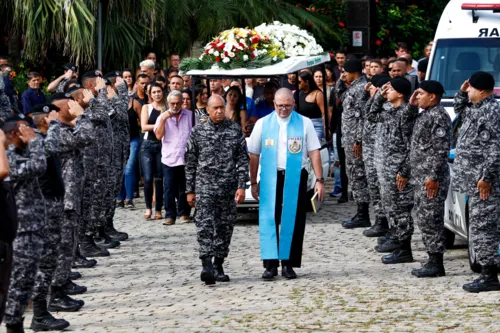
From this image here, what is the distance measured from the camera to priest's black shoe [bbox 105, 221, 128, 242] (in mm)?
15391

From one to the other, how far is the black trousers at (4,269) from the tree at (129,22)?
1380 cm

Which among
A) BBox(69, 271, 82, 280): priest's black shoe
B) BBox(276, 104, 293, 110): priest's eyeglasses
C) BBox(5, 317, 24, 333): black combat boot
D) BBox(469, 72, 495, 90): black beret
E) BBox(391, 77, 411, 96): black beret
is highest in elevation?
BBox(469, 72, 495, 90): black beret

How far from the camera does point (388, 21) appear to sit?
1201 inches

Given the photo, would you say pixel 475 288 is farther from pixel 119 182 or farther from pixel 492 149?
pixel 119 182

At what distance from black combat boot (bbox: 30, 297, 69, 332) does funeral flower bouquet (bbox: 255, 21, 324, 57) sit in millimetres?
7379

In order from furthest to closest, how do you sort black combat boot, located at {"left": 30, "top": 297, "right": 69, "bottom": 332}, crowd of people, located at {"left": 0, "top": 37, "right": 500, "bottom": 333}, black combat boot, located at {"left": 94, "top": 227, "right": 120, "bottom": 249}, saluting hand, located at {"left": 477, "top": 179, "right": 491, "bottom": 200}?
black combat boot, located at {"left": 94, "top": 227, "right": 120, "bottom": 249}, saluting hand, located at {"left": 477, "top": 179, "right": 491, "bottom": 200}, black combat boot, located at {"left": 30, "top": 297, "right": 69, "bottom": 332}, crowd of people, located at {"left": 0, "top": 37, "right": 500, "bottom": 333}

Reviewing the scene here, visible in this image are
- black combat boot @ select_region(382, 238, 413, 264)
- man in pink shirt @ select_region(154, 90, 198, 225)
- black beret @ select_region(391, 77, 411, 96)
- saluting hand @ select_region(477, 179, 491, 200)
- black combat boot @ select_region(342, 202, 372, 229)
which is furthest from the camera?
man in pink shirt @ select_region(154, 90, 198, 225)

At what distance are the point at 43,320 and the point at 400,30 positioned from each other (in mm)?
21699

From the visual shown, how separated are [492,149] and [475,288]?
50.0 inches

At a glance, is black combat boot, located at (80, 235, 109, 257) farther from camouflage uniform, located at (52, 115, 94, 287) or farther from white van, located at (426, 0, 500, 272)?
white van, located at (426, 0, 500, 272)

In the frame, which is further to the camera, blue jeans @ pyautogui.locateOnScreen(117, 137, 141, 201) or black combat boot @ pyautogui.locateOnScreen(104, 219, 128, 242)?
blue jeans @ pyautogui.locateOnScreen(117, 137, 141, 201)

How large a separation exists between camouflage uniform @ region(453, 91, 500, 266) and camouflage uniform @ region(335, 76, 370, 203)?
4.23m

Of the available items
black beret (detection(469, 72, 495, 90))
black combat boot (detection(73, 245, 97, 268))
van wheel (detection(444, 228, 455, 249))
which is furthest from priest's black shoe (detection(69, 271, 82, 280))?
black beret (detection(469, 72, 495, 90))

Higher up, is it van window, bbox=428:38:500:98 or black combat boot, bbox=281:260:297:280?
van window, bbox=428:38:500:98
